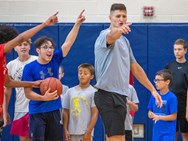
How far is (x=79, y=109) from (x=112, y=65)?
Answer: 2.22 meters

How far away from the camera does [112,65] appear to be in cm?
516

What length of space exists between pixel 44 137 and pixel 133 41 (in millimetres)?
3467

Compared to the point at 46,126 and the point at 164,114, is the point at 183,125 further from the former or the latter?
the point at 46,126

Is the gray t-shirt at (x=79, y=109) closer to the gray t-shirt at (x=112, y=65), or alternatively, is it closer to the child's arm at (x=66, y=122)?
the child's arm at (x=66, y=122)

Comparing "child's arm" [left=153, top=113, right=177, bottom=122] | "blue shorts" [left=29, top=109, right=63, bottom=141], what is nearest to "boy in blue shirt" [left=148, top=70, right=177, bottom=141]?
"child's arm" [left=153, top=113, right=177, bottom=122]

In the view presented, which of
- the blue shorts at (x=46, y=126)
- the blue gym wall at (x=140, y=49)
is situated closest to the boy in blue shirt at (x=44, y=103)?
the blue shorts at (x=46, y=126)

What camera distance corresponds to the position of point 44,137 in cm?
636

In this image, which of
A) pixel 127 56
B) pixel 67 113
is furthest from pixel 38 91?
pixel 127 56

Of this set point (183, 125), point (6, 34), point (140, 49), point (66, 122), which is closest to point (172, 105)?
point (183, 125)

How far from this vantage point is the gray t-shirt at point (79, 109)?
7.20 metres

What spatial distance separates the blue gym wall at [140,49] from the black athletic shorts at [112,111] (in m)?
3.85

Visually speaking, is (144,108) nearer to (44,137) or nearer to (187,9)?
(187,9)

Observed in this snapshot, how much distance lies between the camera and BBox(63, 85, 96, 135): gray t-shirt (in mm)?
7195

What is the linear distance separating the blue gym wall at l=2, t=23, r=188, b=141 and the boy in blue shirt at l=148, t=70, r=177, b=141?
1.58 meters
